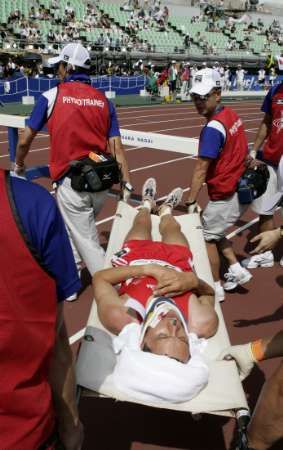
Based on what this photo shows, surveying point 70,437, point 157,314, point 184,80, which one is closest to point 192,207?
point 157,314

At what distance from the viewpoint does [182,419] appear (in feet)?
10.2

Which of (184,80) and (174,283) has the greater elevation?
(174,283)

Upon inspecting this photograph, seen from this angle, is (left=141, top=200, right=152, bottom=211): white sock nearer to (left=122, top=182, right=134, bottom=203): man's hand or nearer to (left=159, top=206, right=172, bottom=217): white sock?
(left=159, top=206, right=172, bottom=217): white sock

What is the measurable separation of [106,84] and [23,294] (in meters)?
22.2

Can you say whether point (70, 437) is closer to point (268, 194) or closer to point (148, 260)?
point (148, 260)

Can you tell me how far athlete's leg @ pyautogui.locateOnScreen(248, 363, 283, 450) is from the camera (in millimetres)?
2422

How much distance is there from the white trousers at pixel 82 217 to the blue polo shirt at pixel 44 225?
2676 mm

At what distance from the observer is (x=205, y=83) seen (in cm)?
416

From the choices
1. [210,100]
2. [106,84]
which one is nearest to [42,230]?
[210,100]

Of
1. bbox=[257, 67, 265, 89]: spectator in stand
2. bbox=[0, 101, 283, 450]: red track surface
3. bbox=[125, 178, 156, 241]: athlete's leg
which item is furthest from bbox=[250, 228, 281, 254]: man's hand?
bbox=[257, 67, 265, 89]: spectator in stand

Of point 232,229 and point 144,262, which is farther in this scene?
point 232,229

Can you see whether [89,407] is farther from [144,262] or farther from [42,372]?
[42,372]

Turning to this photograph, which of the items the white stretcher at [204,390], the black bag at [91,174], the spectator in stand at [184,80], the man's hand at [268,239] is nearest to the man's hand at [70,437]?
the white stretcher at [204,390]

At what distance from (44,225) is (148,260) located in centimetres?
260
